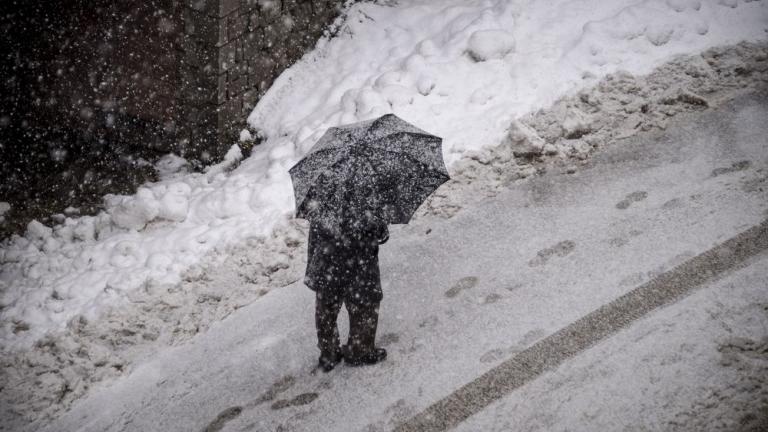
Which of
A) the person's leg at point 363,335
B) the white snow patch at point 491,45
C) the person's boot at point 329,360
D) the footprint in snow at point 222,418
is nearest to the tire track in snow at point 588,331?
the person's leg at point 363,335

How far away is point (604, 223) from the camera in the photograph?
432 cm

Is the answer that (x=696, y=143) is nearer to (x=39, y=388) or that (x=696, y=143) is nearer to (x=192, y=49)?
(x=192, y=49)

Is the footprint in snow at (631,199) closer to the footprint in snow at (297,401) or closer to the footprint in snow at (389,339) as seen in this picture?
the footprint in snow at (389,339)

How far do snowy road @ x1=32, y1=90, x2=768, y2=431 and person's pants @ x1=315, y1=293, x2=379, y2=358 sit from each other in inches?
6.8

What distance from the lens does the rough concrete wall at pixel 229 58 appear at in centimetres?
575

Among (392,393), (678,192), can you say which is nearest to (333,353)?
(392,393)

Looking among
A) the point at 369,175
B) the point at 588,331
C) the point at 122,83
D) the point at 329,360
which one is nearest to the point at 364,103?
the point at 369,175

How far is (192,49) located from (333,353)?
3.86m

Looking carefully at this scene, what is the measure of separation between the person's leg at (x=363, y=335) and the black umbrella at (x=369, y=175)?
24.5 inches

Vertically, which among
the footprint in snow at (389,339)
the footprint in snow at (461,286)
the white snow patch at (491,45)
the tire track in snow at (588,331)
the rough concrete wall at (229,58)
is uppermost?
the rough concrete wall at (229,58)

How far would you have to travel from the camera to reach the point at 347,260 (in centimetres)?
330

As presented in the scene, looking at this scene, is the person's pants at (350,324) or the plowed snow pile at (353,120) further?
the plowed snow pile at (353,120)

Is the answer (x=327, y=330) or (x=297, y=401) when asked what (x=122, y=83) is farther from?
(x=297, y=401)

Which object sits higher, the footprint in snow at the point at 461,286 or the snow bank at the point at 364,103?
the snow bank at the point at 364,103
